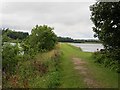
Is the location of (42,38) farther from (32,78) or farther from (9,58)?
(32,78)

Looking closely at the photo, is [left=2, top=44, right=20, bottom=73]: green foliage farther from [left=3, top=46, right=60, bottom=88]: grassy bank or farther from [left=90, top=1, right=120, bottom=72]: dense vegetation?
[left=90, top=1, right=120, bottom=72]: dense vegetation

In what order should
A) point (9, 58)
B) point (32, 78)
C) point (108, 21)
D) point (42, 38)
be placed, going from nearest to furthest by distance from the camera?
point (32, 78) < point (108, 21) < point (9, 58) < point (42, 38)

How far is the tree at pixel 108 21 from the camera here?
62.8ft

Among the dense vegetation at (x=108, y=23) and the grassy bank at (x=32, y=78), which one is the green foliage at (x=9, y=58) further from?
the dense vegetation at (x=108, y=23)

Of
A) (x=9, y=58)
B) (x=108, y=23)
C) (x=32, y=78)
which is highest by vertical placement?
(x=108, y=23)

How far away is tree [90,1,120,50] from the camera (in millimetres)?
19156

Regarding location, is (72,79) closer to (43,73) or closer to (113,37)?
(43,73)

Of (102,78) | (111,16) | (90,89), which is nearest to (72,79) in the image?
(102,78)

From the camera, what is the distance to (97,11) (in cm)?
2002

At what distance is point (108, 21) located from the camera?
19.8 metres

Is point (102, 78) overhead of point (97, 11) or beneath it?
beneath

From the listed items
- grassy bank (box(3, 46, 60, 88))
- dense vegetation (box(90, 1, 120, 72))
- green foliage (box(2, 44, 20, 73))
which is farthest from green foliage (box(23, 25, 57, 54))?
dense vegetation (box(90, 1, 120, 72))

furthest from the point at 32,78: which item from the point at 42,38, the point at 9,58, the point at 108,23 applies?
the point at 42,38

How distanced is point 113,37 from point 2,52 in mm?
8791
